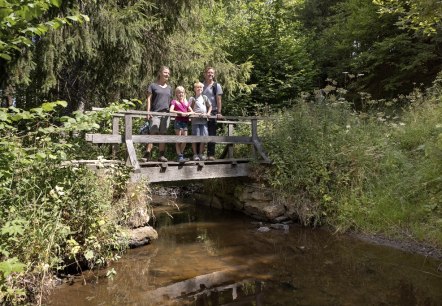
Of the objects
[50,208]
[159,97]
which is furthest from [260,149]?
[50,208]

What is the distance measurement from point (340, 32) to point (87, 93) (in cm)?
1252

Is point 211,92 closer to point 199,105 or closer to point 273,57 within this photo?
point 199,105

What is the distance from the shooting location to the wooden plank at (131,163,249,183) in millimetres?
7434

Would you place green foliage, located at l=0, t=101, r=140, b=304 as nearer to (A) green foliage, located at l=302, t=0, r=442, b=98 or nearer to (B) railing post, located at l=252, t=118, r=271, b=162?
(B) railing post, located at l=252, t=118, r=271, b=162

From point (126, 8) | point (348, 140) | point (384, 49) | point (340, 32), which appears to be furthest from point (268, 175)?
point (340, 32)

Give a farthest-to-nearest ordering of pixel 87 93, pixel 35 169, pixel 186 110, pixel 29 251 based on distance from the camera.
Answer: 1. pixel 87 93
2. pixel 186 110
3. pixel 35 169
4. pixel 29 251

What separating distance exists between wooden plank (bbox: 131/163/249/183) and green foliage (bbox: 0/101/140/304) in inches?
56.6

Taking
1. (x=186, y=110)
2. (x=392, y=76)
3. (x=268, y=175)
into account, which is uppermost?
(x=392, y=76)

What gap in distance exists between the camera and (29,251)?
4262 mm

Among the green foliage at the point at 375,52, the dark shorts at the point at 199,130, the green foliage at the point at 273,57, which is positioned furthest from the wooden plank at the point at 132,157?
the green foliage at the point at 375,52

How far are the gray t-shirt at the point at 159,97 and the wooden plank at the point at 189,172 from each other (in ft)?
4.07

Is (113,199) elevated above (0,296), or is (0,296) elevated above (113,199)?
(113,199)

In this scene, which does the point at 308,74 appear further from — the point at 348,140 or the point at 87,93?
the point at 87,93

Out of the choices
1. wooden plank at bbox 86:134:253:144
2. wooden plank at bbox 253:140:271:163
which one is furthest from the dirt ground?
wooden plank at bbox 86:134:253:144
